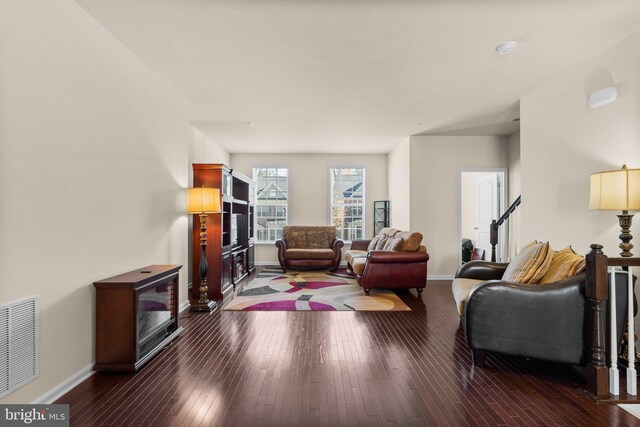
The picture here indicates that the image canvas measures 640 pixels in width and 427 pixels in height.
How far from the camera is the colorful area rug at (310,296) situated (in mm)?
4422

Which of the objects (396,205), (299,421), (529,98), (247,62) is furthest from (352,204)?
(299,421)

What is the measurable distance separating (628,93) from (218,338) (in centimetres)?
444

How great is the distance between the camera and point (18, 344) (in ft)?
6.33

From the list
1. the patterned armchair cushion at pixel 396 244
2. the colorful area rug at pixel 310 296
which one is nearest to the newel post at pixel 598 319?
the colorful area rug at pixel 310 296

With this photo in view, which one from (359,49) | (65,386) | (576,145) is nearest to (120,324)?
(65,386)

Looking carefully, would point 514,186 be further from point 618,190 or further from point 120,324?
point 120,324

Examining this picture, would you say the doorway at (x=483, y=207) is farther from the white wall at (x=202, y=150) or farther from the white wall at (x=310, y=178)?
the white wall at (x=202, y=150)

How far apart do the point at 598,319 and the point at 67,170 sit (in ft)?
12.5

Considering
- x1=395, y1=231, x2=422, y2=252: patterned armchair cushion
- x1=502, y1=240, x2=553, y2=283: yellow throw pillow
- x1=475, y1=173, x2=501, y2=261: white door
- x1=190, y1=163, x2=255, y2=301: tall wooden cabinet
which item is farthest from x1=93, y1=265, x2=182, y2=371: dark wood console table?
x1=475, y1=173, x2=501, y2=261: white door

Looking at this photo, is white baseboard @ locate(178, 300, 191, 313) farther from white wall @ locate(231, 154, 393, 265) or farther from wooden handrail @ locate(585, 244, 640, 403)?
wooden handrail @ locate(585, 244, 640, 403)

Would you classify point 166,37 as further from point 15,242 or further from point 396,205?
point 396,205

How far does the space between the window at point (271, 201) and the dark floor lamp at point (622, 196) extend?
6293 millimetres

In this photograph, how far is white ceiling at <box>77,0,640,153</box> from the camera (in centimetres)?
252

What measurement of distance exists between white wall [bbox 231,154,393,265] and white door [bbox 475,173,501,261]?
2.11 meters
